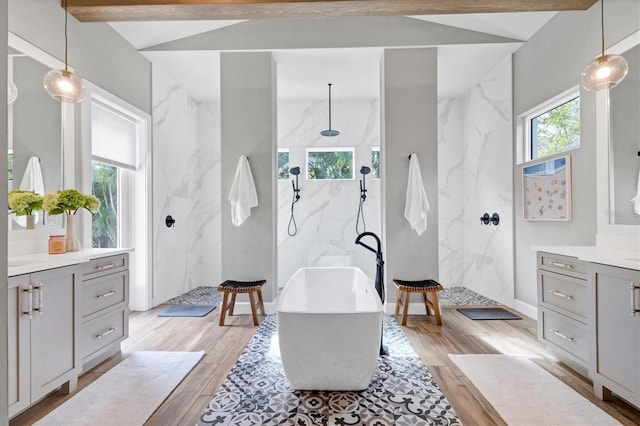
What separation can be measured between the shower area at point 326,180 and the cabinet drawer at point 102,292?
2.57 m

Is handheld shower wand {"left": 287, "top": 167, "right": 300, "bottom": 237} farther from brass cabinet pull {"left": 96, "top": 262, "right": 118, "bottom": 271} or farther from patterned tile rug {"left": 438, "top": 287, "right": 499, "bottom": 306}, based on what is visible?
brass cabinet pull {"left": 96, "top": 262, "right": 118, "bottom": 271}

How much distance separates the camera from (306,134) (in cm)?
502

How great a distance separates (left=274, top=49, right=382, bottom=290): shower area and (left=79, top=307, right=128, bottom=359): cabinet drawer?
257 cm

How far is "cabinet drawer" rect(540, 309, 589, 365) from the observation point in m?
2.07

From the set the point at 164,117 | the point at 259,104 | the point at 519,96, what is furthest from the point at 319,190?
the point at 519,96

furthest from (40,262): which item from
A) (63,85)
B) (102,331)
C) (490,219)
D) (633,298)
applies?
(490,219)

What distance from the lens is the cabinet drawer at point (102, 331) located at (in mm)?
2178

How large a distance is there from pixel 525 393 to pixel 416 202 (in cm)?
188

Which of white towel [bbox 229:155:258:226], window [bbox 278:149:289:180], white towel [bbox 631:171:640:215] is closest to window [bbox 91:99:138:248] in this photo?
white towel [bbox 229:155:258:226]

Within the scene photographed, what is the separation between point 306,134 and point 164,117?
196cm

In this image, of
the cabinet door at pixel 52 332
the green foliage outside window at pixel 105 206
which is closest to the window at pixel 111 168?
the green foliage outside window at pixel 105 206

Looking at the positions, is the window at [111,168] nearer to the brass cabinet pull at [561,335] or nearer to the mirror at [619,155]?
the brass cabinet pull at [561,335]

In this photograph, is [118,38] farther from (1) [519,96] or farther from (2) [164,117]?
(1) [519,96]

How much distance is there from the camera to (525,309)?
355 centimetres
